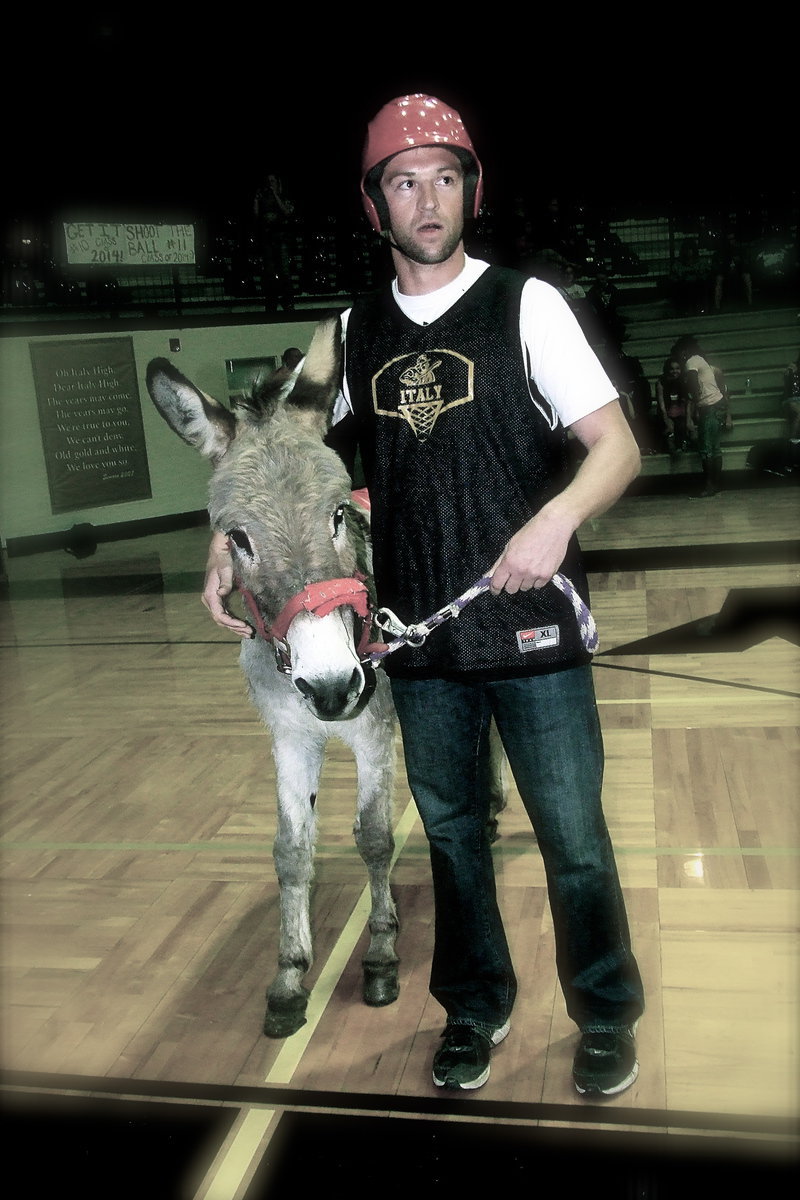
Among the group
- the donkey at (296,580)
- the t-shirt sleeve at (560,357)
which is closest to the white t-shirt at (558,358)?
the t-shirt sleeve at (560,357)

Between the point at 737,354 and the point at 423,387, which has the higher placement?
the point at 737,354

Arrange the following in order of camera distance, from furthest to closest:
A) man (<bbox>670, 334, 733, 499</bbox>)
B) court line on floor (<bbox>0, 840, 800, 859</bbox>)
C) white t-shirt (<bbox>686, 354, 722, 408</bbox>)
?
white t-shirt (<bbox>686, 354, 722, 408</bbox>)
man (<bbox>670, 334, 733, 499</bbox>)
court line on floor (<bbox>0, 840, 800, 859</bbox>)

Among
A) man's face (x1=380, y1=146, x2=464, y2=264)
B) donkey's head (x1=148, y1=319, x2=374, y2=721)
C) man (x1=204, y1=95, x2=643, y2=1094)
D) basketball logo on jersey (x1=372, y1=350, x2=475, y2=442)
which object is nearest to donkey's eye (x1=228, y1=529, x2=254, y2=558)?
donkey's head (x1=148, y1=319, x2=374, y2=721)

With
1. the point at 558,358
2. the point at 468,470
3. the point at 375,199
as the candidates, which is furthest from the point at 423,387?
the point at 375,199

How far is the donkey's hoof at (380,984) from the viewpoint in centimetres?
336

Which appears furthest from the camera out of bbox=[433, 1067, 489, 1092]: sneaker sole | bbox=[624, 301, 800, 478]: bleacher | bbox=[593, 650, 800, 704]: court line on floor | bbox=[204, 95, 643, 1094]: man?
bbox=[624, 301, 800, 478]: bleacher

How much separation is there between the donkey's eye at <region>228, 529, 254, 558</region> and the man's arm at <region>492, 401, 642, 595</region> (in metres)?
0.75

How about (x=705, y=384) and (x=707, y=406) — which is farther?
(x=705, y=384)

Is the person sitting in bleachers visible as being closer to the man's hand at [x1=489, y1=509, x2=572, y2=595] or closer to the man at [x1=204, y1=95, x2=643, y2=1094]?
the man at [x1=204, y1=95, x2=643, y2=1094]

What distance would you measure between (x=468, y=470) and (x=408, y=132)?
847 mm

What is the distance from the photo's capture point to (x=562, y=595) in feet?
8.34

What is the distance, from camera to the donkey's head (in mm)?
2512

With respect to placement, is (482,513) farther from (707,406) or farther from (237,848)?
(707,406)

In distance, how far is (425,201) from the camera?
2445mm
